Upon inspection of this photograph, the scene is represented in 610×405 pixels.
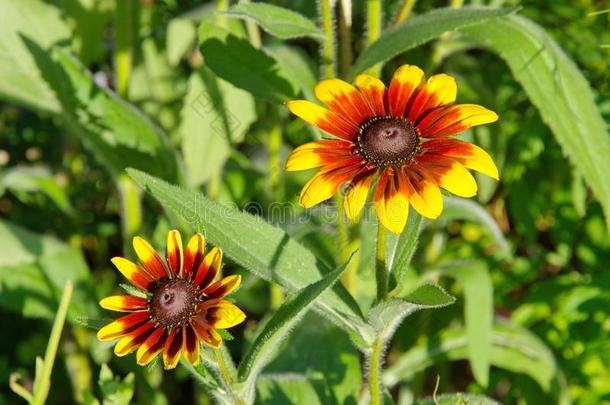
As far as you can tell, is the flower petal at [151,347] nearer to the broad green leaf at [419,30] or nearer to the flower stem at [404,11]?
the broad green leaf at [419,30]

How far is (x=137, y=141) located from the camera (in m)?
1.50

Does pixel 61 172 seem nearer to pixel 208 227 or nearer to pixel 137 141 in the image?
pixel 137 141

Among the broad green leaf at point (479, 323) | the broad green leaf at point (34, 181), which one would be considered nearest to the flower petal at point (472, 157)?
the broad green leaf at point (479, 323)

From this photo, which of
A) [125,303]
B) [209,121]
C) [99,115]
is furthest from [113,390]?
[209,121]

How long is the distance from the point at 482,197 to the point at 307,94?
58 centimetres

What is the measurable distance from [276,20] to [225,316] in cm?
51

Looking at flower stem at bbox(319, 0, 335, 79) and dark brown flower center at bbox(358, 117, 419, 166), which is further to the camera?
flower stem at bbox(319, 0, 335, 79)

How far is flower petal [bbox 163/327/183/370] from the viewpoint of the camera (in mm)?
833

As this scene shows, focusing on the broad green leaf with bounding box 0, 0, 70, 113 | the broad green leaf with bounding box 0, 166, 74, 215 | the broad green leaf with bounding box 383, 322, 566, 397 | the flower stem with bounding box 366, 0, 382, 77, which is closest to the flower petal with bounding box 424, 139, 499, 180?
the flower stem with bounding box 366, 0, 382, 77

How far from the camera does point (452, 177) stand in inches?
33.4

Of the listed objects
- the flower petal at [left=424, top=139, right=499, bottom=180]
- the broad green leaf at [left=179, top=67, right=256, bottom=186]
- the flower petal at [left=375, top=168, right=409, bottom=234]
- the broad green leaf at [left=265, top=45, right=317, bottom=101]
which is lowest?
the broad green leaf at [left=179, top=67, right=256, bottom=186]

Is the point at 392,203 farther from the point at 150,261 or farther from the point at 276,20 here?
the point at 276,20

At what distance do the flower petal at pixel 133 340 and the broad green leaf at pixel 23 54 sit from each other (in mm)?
802

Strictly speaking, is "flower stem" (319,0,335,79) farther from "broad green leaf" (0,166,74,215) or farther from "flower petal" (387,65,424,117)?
"broad green leaf" (0,166,74,215)
